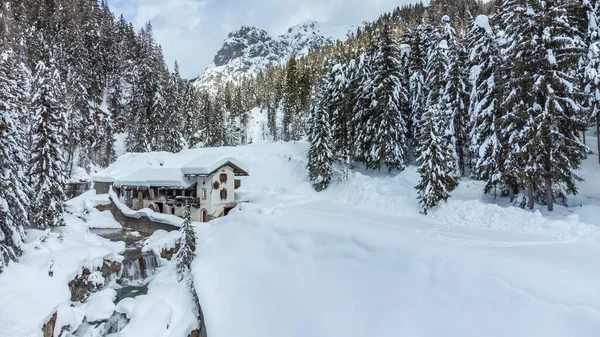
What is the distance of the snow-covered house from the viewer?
3206 cm

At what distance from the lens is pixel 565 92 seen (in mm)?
17625

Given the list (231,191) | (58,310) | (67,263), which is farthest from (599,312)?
(231,191)

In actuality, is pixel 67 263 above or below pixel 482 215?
below

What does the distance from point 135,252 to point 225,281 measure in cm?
1014

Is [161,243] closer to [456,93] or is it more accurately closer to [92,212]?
[92,212]

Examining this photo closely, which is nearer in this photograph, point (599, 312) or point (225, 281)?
point (599, 312)

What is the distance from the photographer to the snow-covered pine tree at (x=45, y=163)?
2420cm

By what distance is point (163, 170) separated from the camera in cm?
3600

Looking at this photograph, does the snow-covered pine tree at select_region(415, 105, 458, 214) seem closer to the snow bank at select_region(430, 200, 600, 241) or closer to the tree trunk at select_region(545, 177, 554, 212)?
the snow bank at select_region(430, 200, 600, 241)

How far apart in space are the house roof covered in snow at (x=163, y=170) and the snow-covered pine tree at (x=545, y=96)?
2549 centimetres

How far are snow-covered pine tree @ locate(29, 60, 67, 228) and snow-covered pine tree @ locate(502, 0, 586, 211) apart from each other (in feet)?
110

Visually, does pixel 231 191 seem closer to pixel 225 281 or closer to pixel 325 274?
pixel 225 281

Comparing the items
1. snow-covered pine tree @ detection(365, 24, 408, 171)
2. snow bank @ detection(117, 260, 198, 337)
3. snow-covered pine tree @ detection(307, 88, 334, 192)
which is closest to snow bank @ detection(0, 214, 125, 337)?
snow bank @ detection(117, 260, 198, 337)

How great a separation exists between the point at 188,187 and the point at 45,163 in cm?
1198
